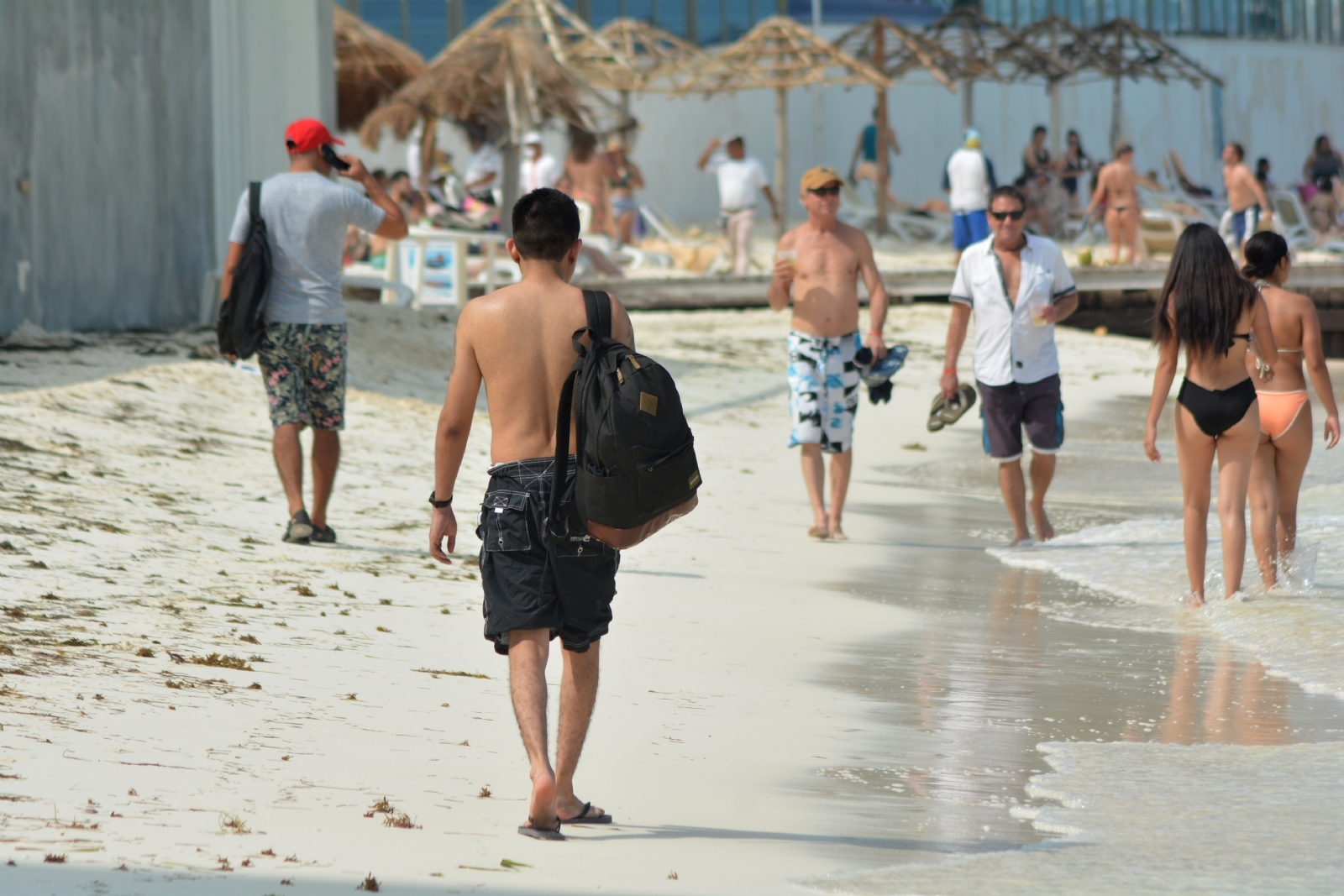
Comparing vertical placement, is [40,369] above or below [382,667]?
above

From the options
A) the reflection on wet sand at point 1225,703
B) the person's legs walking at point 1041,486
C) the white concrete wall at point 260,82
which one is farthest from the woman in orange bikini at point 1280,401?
the white concrete wall at point 260,82

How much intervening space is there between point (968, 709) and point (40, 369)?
698 cm

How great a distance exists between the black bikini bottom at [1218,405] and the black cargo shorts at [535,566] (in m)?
3.60

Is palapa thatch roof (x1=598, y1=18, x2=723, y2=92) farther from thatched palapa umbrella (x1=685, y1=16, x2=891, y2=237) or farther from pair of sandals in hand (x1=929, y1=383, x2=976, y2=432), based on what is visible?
pair of sandals in hand (x1=929, y1=383, x2=976, y2=432)

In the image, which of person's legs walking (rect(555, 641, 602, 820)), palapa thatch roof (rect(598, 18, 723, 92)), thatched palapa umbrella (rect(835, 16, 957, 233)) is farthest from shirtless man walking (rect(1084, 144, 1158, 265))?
person's legs walking (rect(555, 641, 602, 820))

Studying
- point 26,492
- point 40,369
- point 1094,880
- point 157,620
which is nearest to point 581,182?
point 40,369

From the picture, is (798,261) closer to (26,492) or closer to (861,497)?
(861,497)

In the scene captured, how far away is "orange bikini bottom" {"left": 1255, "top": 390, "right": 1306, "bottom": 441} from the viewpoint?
273 inches

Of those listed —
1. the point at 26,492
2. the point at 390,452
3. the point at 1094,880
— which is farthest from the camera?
the point at 390,452

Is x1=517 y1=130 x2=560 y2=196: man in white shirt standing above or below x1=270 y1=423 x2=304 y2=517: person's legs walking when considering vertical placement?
above

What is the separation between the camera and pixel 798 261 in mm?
8391

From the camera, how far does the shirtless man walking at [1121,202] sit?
21.5 m

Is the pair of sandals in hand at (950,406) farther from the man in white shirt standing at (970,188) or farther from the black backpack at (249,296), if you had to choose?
the man in white shirt standing at (970,188)

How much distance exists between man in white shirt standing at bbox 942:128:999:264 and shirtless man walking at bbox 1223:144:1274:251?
2.78 m
